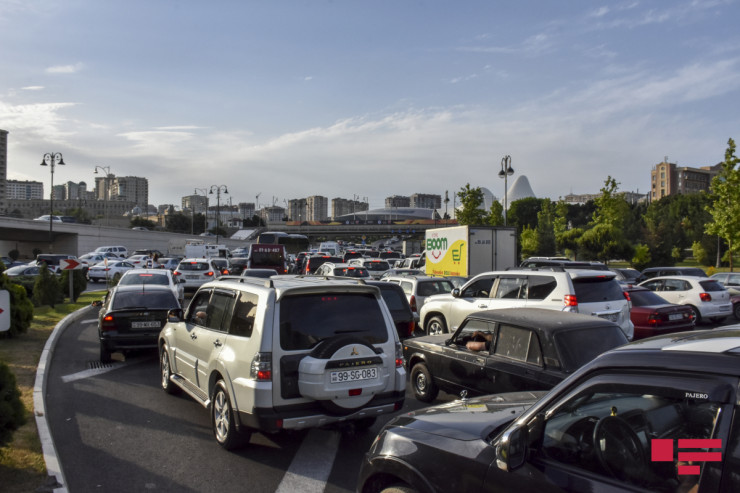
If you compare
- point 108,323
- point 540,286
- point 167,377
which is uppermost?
point 540,286

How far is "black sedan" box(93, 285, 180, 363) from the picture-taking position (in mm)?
10352

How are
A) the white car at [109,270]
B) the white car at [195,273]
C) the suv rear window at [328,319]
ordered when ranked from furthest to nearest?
the white car at [109,270] < the white car at [195,273] < the suv rear window at [328,319]

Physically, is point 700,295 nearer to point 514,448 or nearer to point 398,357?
point 398,357

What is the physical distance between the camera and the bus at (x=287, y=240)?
49.3 m

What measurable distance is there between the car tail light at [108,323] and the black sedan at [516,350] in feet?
20.8

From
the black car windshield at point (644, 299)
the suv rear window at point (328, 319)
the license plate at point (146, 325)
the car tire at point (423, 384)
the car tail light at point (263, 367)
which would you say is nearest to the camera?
the car tail light at point (263, 367)

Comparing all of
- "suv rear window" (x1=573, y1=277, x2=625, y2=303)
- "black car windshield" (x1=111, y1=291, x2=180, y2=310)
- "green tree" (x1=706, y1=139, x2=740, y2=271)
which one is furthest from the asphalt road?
"green tree" (x1=706, y1=139, x2=740, y2=271)

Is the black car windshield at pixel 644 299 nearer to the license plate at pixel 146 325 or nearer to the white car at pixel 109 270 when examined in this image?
the license plate at pixel 146 325

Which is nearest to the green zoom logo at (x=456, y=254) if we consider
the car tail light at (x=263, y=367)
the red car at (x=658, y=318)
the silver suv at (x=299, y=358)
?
the red car at (x=658, y=318)

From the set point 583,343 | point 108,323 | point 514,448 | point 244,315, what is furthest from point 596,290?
point 108,323

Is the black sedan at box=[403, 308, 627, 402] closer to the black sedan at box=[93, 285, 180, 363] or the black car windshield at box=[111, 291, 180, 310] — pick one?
the black sedan at box=[93, 285, 180, 363]

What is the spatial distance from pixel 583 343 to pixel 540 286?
164 inches

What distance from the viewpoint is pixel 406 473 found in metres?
3.13

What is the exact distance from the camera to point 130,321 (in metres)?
10.5
